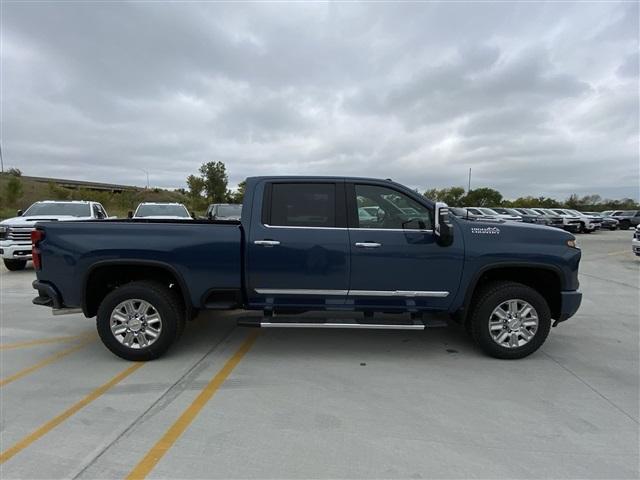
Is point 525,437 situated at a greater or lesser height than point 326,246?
lesser

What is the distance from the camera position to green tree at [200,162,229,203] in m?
56.3

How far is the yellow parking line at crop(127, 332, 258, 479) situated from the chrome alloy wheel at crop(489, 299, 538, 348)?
9.38 feet

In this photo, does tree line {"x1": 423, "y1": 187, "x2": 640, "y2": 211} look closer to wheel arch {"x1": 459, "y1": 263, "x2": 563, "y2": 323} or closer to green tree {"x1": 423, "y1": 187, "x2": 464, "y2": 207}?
green tree {"x1": 423, "y1": 187, "x2": 464, "y2": 207}

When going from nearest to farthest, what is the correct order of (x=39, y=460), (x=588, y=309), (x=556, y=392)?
(x=39, y=460) < (x=556, y=392) < (x=588, y=309)

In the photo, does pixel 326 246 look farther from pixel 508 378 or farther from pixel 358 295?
pixel 508 378

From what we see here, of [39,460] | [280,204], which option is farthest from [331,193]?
[39,460]

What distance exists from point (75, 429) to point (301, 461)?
1.78m

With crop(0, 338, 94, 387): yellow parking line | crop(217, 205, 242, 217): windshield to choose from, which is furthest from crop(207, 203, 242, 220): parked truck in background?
crop(0, 338, 94, 387): yellow parking line

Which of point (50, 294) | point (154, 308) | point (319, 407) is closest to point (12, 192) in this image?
point (50, 294)

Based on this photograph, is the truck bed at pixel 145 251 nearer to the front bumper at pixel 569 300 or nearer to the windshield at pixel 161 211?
the front bumper at pixel 569 300

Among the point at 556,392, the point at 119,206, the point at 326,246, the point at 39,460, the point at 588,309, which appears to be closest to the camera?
the point at 39,460

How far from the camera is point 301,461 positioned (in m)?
2.66

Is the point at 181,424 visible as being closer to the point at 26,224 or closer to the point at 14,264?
the point at 26,224

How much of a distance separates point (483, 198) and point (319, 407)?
62960 millimetres
